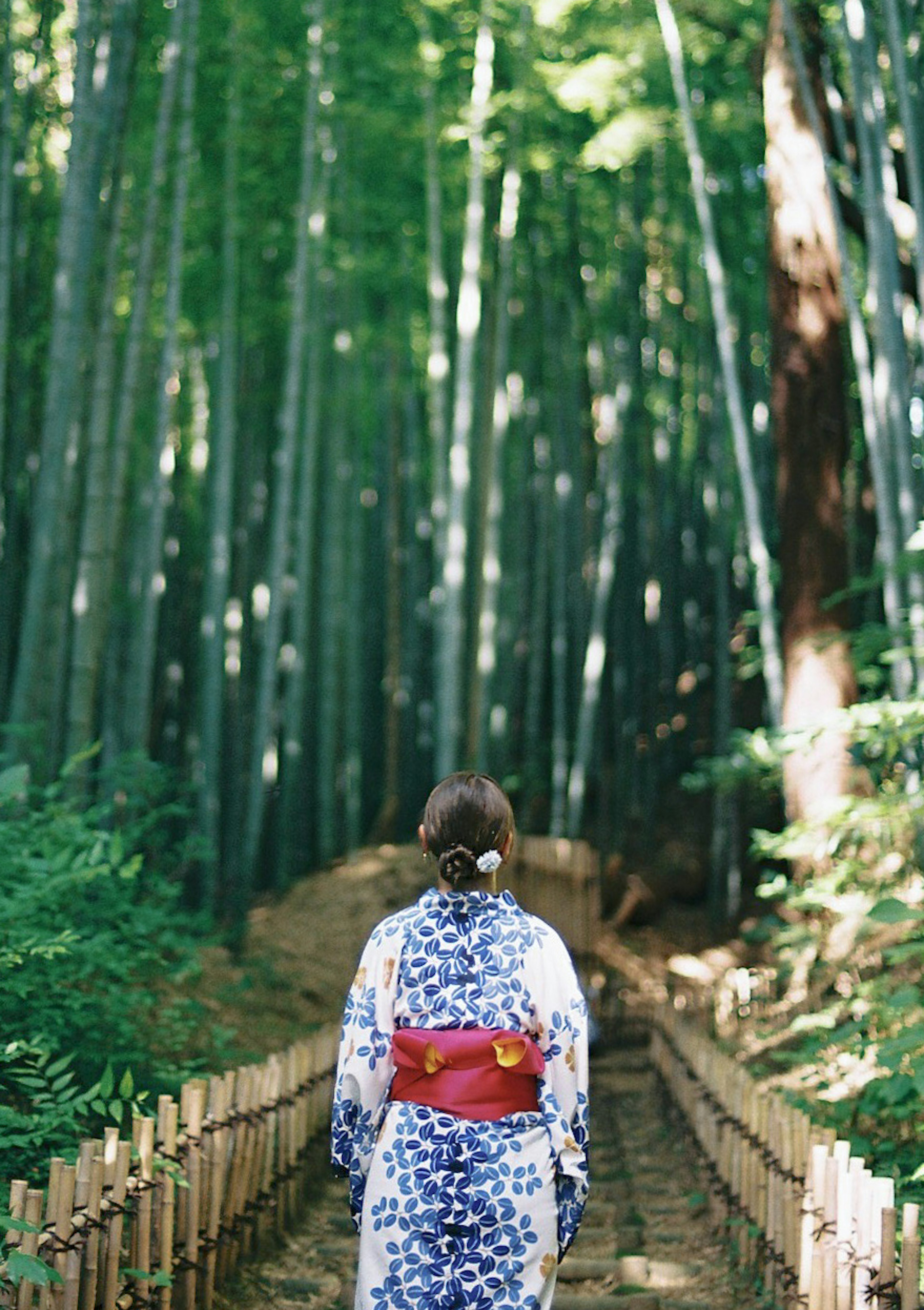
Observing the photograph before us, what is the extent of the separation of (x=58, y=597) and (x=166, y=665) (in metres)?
4.33

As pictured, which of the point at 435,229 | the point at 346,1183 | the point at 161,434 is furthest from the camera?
the point at 435,229

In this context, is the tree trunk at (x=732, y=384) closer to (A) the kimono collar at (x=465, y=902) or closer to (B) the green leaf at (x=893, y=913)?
(B) the green leaf at (x=893, y=913)

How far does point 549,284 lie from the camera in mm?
9031

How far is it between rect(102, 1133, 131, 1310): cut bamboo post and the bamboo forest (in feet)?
0.22

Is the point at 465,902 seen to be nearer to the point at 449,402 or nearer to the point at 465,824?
the point at 465,824

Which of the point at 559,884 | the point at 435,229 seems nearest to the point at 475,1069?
the point at 435,229

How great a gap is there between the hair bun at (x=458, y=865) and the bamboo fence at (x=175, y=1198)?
0.66m

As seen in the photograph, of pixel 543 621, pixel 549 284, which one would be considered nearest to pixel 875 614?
pixel 543 621

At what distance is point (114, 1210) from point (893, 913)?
1.31m

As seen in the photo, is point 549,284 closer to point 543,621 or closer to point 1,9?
point 543,621

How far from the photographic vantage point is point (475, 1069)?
168 cm

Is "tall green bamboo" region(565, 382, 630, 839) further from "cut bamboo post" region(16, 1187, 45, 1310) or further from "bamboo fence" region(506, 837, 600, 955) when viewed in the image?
"cut bamboo post" region(16, 1187, 45, 1310)

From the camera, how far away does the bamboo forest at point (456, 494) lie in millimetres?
3875

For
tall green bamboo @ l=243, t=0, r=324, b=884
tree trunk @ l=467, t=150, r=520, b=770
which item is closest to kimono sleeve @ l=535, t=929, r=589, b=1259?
tall green bamboo @ l=243, t=0, r=324, b=884
